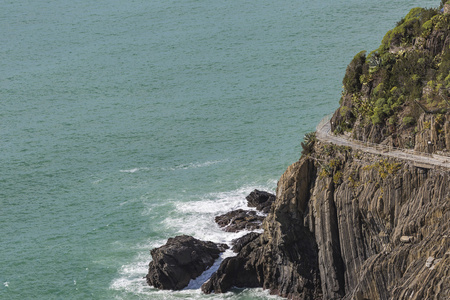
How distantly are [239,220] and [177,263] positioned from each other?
599 inches

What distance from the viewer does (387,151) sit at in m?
89.7

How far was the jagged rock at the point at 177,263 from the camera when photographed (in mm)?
103312

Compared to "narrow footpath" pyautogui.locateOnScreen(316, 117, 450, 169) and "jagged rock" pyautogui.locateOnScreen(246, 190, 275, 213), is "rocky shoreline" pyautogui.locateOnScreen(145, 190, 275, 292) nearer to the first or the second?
"jagged rock" pyautogui.locateOnScreen(246, 190, 275, 213)

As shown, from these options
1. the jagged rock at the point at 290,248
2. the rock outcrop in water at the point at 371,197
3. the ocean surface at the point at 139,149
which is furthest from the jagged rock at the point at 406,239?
the ocean surface at the point at 139,149

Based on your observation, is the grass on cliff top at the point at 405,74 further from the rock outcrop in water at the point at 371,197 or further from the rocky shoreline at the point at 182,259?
the rocky shoreline at the point at 182,259

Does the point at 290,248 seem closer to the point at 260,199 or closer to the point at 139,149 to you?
the point at 260,199

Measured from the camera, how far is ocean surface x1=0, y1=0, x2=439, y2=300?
4528 inches

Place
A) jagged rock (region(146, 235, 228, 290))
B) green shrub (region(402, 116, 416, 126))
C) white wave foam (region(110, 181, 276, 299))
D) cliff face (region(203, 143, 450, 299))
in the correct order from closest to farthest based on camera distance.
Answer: cliff face (region(203, 143, 450, 299))
green shrub (region(402, 116, 416, 126))
jagged rock (region(146, 235, 228, 290))
white wave foam (region(110, 181, 276, 299))

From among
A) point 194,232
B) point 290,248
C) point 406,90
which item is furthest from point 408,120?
point 194,232

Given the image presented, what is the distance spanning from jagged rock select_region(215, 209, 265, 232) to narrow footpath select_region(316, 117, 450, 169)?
63.4 ft

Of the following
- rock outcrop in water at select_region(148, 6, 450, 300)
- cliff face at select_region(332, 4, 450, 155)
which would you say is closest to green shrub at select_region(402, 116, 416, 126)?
cliff face at select_region(332, 4, 450, 155)

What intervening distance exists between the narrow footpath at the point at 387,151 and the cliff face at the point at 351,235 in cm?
79

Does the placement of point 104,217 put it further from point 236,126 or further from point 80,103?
point 80,103

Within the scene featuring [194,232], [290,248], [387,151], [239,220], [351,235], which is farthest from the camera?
[239,220]
